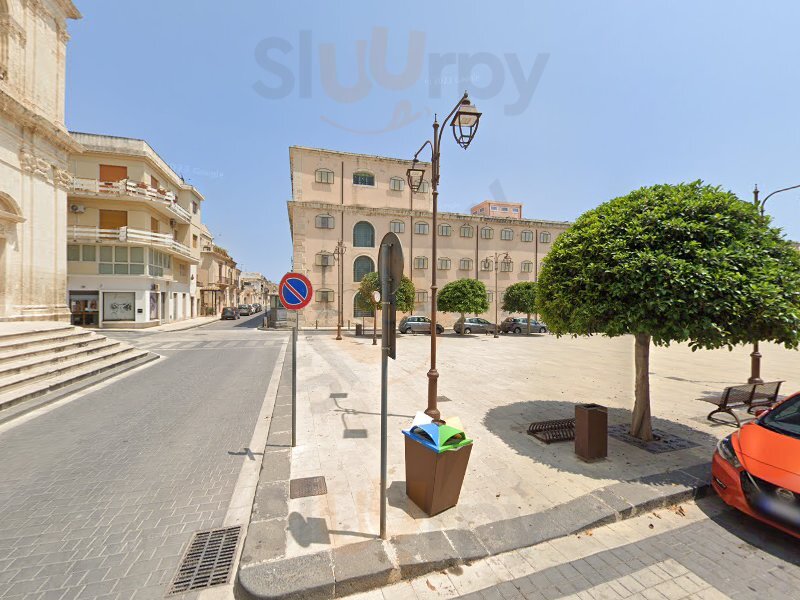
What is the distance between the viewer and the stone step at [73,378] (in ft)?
22.2

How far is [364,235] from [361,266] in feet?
10.1

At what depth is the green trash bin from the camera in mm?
3338

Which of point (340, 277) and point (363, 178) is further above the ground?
point (363, 178)

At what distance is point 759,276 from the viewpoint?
4.30 metres

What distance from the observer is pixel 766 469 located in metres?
3.33

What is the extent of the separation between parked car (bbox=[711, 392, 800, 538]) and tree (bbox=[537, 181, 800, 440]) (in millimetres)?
1066

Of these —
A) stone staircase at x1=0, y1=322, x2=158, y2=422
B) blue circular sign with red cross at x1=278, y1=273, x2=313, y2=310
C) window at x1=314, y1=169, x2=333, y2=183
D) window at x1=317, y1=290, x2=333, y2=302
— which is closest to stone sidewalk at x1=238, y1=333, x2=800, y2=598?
blue circular sign with red cross at x1=278, y1=273, x2=313, y2=310

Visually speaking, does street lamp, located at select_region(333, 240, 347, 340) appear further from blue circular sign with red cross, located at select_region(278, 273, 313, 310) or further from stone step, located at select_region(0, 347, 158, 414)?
blue circular sign with red cross, located at select_region(278, 273, 313, 310)

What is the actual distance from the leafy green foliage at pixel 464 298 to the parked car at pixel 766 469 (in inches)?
823

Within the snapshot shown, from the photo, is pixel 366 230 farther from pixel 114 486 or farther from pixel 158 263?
pixel 114 486

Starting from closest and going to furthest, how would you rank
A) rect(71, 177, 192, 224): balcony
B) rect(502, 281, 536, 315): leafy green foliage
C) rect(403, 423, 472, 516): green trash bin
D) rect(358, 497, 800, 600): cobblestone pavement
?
rect(358, 497, 800, 600): cobblestone pavement
rect(403, 423, 472, 516): green trash bin
rect(71, 177, 192, 224): balcony
rect(502, 281, 536, 315): leafy green foliage

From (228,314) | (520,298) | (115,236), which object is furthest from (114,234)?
(520,298)

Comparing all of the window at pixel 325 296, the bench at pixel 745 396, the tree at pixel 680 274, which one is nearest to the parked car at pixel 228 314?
the window at pixel 325 296

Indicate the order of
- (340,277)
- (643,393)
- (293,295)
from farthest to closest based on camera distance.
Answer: (340,277) → (643,393) → (293,295)
